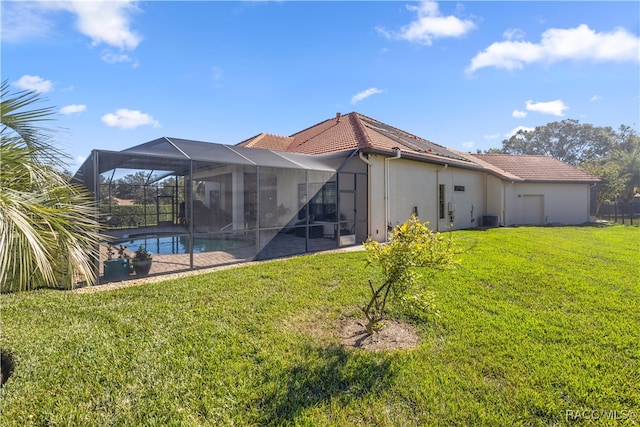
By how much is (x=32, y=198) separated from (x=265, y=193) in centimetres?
878

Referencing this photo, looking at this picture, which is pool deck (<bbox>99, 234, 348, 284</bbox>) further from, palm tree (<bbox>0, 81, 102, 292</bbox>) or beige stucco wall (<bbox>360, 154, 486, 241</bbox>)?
palm tree (<bbox>0, 81, 102, 292</bbox>)

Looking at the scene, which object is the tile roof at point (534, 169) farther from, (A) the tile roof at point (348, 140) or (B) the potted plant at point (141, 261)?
(B) the potted plant at point (141, 261)

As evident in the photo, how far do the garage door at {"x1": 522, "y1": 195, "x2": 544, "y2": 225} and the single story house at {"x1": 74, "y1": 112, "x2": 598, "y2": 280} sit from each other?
8.18m

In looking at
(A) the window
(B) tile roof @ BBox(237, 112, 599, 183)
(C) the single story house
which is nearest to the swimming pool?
(C) the single story house

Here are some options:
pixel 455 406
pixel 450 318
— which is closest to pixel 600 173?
pixel 450 318

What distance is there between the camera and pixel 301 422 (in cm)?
264

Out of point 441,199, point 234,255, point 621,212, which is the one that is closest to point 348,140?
point 441,199

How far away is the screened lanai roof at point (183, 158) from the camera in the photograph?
7.04 m

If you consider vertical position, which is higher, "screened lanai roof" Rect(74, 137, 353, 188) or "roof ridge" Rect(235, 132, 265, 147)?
"roof ridge" Rect(235, 132, 265, 147)

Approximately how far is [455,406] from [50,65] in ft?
31.7

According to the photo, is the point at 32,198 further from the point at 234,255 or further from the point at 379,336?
the point at 234,255

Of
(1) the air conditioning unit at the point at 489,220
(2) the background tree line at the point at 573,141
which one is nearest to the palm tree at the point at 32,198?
(1) the air conditioning unit at the point at 489,220

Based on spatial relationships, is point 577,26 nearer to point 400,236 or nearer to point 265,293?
point 400,236

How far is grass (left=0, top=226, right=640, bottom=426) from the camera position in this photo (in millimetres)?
2773
